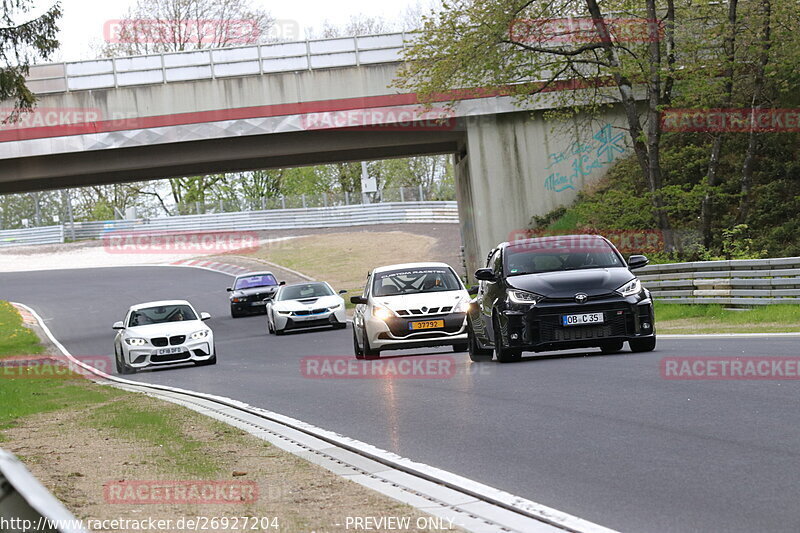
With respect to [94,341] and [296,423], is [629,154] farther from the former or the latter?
[296,423]

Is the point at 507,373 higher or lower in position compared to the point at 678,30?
lower

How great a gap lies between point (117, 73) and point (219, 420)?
27.8 m

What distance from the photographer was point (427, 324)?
60.1 ft

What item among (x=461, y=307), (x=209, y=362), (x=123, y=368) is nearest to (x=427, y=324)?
(x=461, y=307)

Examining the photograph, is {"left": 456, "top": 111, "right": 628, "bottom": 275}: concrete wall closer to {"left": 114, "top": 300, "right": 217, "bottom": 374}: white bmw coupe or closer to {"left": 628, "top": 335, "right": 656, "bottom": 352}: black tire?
{"left": 114, "top": 300, "right": 217, "bottom": 374}: white bmw coupe

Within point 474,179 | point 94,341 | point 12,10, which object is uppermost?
point 12,10

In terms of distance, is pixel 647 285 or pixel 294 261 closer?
pixel 647 285

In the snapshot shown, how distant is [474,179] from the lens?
131ft

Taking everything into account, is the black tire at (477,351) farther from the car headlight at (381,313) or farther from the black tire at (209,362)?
the black tire at (209,362)

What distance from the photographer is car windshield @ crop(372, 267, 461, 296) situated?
62.7 feet

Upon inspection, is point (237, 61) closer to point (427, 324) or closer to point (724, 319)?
point (724, 319)

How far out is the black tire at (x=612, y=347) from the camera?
15.3m

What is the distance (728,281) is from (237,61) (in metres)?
20.4

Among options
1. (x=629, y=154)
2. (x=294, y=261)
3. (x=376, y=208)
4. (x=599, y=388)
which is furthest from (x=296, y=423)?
(x=376, y=208)
